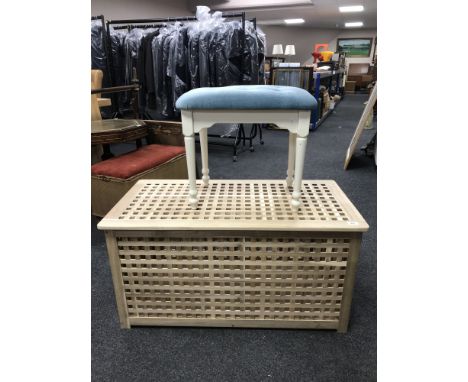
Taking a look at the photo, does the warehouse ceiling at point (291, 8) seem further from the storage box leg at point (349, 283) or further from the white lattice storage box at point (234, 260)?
the storage box leg at point (349, 283)

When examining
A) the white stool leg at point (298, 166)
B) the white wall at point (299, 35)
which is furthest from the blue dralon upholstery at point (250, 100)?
the white wall at point (299, 35)

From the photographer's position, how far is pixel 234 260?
111 cm

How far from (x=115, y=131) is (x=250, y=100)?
1.14 meters

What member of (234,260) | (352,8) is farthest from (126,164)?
(352,8)

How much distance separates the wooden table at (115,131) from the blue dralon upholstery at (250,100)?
0.98m

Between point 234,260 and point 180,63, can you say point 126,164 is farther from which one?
point 180,63

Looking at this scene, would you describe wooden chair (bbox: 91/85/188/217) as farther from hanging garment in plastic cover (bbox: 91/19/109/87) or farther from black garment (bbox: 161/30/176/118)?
hanging garment in plastic cover (bbox: 91/19/109/87)

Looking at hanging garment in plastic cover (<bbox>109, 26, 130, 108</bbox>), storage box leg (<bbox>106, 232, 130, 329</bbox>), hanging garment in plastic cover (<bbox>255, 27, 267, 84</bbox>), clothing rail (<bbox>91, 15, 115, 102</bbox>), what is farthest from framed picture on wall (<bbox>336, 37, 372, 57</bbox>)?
storage box leg (<bbox>106, 232, 130, 329</bbox>)

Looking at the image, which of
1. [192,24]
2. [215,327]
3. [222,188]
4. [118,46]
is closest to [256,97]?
[222,188]

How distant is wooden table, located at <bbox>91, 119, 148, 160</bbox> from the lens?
185cm

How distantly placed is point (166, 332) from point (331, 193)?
2.85 feet

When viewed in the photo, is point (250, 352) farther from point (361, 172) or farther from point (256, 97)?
point (361, 172)

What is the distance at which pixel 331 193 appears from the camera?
1323 mm

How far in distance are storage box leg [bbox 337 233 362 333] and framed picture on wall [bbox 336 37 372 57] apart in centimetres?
1397
